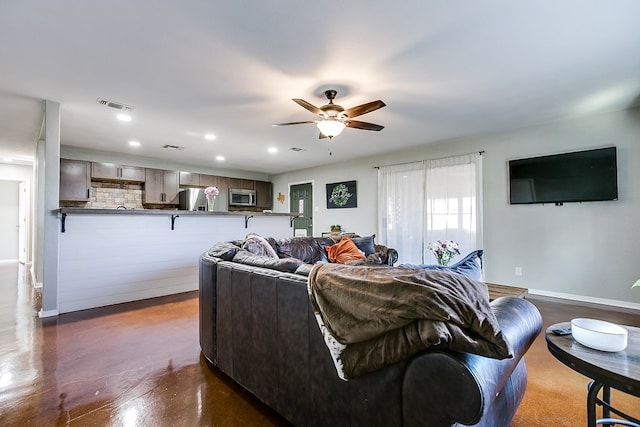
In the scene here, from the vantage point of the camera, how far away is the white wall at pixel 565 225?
3689mm

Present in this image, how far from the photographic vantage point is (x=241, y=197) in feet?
Answer: 25.9

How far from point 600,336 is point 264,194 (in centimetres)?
791

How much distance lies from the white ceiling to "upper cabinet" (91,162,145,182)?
1.67 meters

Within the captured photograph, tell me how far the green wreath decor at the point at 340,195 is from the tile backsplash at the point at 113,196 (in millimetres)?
4143

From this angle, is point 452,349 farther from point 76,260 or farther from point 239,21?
point 76,260

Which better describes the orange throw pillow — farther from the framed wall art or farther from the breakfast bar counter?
the framed wall art

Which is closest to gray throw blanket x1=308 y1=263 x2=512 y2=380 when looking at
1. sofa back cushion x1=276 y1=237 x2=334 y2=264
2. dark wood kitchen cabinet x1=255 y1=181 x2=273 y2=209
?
sofa back cushion x1=276 y1=237 x2=334 y2=264

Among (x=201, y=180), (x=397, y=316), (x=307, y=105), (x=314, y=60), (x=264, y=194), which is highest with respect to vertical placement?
(x=314, y=60)

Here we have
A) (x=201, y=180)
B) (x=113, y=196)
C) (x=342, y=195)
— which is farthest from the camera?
(x=201, y=180)

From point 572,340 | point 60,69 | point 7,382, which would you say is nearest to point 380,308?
point 572,340

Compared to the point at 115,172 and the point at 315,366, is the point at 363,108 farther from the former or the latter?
the point at 115,172

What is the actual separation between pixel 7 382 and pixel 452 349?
269 cm

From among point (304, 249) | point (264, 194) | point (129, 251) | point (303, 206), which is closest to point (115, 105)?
point (129, 251)

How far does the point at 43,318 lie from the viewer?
10.8 feet
